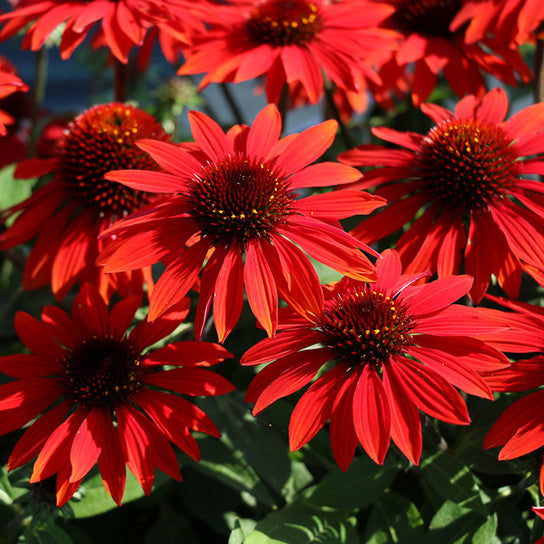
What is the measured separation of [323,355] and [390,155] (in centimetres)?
30

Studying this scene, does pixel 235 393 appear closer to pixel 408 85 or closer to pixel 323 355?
pixel 323 355

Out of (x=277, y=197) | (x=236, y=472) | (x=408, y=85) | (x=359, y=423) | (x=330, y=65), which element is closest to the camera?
(x=359, y=423)

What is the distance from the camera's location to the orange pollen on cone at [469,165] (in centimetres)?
77

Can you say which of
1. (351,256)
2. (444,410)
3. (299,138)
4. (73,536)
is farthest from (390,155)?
(73,536)

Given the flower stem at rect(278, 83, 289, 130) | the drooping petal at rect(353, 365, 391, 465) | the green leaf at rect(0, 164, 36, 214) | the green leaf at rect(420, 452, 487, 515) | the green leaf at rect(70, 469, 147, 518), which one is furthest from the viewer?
the green leaf at rect(0, 164, 36, 214)

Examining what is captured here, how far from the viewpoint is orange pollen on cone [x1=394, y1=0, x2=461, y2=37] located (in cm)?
101

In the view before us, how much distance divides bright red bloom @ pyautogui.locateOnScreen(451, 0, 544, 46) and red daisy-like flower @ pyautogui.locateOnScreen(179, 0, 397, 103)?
106mm

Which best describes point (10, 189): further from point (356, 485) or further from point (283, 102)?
Answer: point (356, 485)

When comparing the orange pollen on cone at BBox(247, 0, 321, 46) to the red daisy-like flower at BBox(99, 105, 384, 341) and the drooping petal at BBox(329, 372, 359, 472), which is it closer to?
the red daisy-like flower at BBox(99, 105, 384, 341)

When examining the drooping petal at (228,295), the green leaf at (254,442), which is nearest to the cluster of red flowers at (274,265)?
the drooping petal at (228,295)

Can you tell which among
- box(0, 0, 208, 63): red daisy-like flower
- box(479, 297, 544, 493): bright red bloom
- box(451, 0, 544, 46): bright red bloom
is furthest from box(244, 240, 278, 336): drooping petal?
box(451, 0, 544, 46): bright red bloom

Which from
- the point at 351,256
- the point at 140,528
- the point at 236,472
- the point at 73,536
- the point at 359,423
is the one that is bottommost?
the point at 140,528

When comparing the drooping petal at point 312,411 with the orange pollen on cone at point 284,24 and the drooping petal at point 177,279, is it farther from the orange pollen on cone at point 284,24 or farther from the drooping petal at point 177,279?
the orange pollen on cone at point 284,24

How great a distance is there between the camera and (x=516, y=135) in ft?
2.67
